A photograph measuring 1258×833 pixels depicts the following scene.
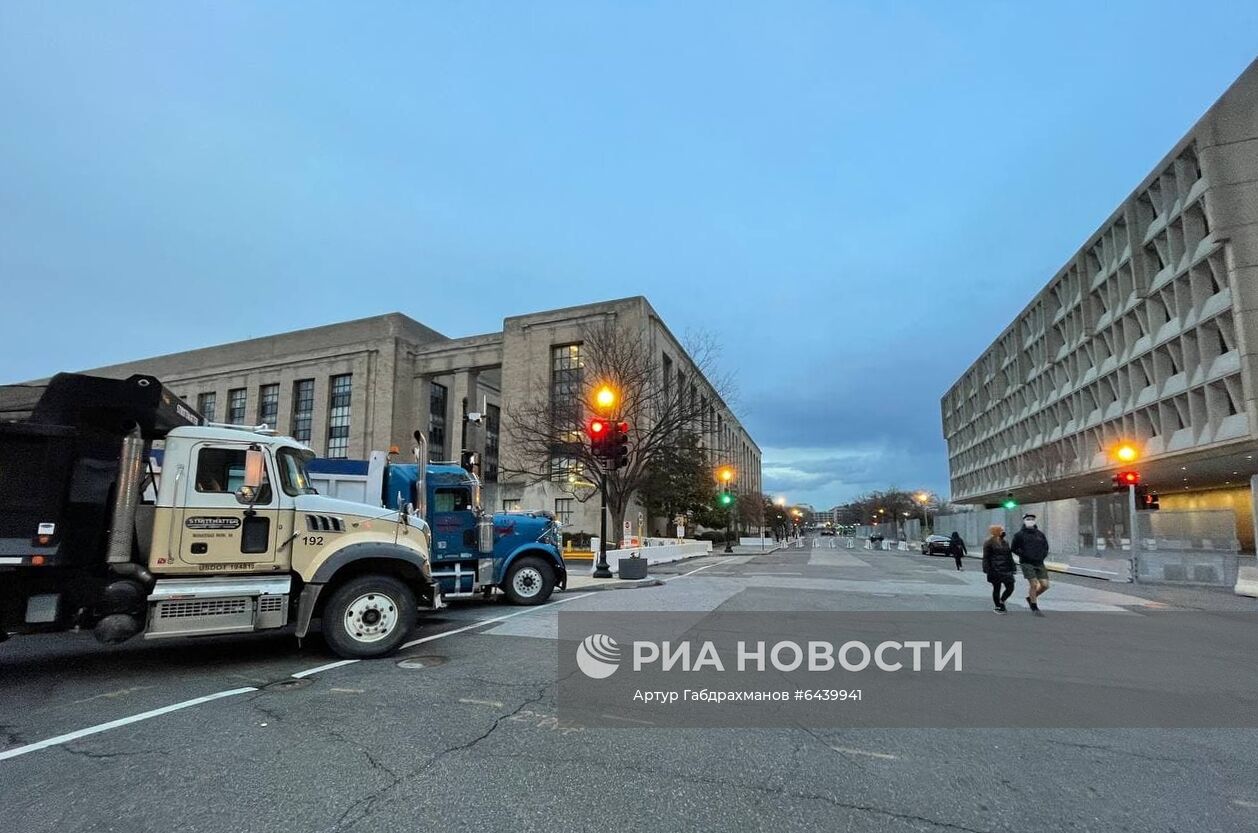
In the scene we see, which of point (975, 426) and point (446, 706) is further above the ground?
point (975, 426)

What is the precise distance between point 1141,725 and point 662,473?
33.7m

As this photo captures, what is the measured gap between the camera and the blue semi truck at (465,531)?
1188 centimetres

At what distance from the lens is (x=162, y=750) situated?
4.56 meters

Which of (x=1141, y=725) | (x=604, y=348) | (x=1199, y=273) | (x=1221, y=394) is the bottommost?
(x=1141, y=725)

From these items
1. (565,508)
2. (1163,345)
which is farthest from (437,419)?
(1163,345)

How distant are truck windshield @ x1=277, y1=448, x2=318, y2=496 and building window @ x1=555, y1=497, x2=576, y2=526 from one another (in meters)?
38.7

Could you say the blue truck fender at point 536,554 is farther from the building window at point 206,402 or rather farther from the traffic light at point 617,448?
the building window at point 206,402

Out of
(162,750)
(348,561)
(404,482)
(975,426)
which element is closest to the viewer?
(162,750)

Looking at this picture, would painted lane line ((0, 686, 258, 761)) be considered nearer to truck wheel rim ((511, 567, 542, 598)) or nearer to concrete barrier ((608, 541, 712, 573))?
truck wheel rim ((511, 567, 542, 598))

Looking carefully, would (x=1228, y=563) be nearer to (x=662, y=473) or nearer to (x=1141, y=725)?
(x=1141, y=725)

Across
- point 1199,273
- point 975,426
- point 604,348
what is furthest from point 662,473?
point 975,426

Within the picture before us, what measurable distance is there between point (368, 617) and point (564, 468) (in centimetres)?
3165

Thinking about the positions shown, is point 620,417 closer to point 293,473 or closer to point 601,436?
point 601,436

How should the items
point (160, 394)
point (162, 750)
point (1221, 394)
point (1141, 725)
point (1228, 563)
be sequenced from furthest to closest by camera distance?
point (1221, 394) → point (1228, 563) → point (160, 394) → point (1141, 725) → point (162, 750)
